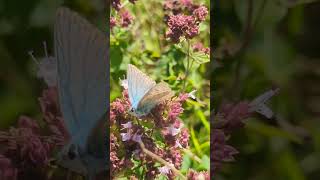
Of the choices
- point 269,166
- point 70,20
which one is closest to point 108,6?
point 70,20

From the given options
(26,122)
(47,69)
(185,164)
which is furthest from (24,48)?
(185,164)

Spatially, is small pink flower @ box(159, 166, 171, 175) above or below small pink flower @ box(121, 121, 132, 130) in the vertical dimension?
below

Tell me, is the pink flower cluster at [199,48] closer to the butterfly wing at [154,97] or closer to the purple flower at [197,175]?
the butterfly wing at [154,97]

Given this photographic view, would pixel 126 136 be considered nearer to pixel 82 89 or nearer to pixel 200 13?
pixel 82 89

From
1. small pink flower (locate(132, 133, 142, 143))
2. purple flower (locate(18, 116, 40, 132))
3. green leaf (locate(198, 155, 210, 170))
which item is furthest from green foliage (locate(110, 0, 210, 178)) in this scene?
purple flower (locate(18, 116, 40, 132))

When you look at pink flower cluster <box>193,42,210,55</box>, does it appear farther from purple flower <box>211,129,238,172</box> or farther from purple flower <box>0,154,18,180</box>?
purple flower <box>0,154,18,180</box>

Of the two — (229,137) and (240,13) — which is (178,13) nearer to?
(240,13)

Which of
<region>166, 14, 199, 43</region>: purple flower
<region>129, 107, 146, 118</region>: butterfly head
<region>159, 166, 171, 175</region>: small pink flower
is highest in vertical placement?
<region>166, 14, 199, 43</region>: purple flower
